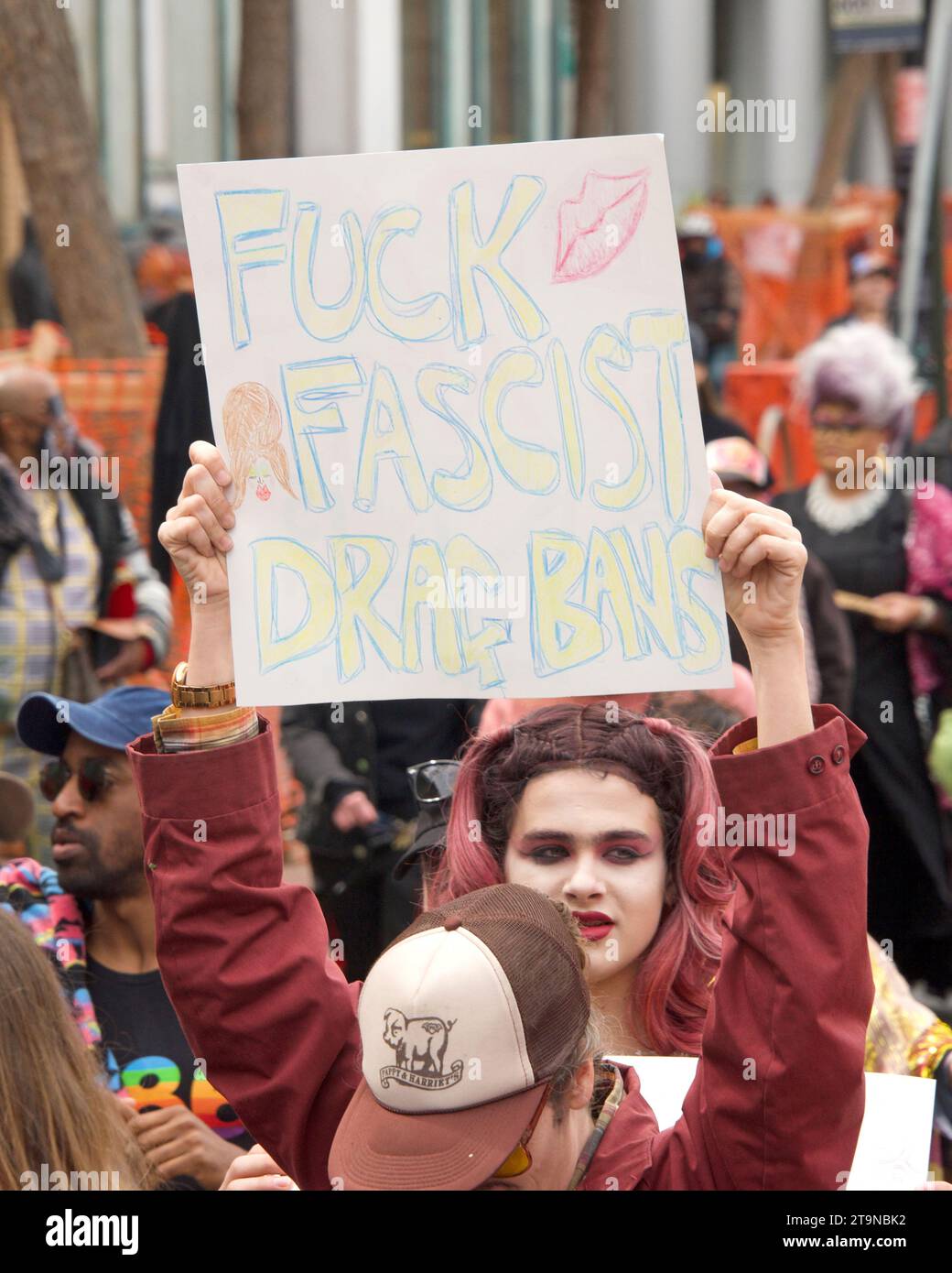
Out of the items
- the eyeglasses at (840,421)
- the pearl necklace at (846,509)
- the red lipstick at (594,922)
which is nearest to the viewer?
the red lipstick at (594,922)

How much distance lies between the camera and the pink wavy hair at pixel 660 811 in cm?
259

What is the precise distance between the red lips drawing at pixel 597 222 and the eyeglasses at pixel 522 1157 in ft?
3.11

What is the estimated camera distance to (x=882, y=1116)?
2227mm

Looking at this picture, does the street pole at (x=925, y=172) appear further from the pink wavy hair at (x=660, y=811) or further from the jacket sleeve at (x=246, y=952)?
the jacket sleeve at (x=246, y=952)

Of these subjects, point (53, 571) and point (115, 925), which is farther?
point (53, 571)

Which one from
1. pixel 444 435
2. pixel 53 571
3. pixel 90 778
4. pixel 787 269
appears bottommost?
pixel 90 778

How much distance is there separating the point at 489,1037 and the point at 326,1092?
423 millimetres

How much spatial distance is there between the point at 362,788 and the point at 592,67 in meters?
11.9

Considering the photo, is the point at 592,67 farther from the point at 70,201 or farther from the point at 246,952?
the point at 246,952

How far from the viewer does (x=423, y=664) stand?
2195 millimetres

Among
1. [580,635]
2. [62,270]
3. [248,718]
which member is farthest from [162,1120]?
[62,270]

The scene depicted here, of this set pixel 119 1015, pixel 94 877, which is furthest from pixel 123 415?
pixel 119 1015

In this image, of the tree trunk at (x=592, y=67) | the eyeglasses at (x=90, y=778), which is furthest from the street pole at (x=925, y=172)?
the eyeglasses at (x=90, y=778)

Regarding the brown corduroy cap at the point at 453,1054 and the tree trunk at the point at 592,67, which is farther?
the tree trunk at the point at 592,67
